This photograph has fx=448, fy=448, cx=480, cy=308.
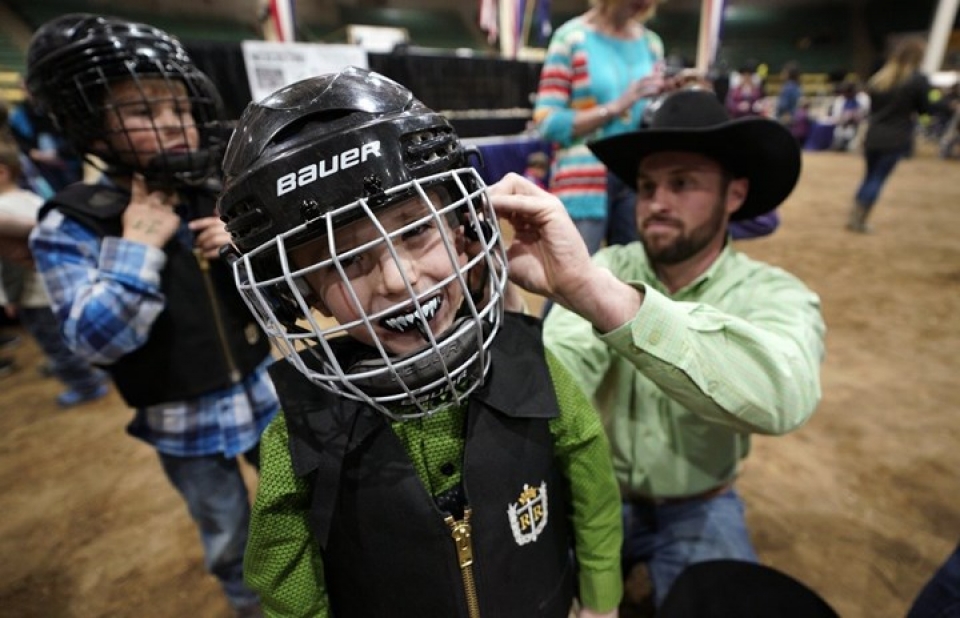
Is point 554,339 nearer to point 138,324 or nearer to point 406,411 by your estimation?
point 406,411

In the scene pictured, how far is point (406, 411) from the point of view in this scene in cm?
87

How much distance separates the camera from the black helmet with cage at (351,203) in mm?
667

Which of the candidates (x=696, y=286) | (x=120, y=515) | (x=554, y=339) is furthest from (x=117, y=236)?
A: (x=120, y=515)

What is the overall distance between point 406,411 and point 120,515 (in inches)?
96.4

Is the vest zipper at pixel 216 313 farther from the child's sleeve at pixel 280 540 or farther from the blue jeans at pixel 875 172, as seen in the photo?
the blue jeans at pixel 875 172

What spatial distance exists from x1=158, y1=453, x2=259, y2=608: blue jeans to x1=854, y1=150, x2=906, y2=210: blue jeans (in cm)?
763

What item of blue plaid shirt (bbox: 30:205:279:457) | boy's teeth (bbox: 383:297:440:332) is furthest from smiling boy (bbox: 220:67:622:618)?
blue plaid shirt (bbox: 30:205:279:457)

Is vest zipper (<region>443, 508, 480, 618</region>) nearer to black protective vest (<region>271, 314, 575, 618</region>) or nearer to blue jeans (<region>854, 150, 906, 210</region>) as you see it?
black protective vest (<region>271, 314, 575, 618</region>)

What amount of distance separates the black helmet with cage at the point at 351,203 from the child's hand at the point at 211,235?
58 centimetres

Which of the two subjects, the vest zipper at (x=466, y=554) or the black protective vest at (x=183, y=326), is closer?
the vest zipper at (x=466, y=554)

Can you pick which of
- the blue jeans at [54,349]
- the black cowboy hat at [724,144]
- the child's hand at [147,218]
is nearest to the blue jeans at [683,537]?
the black cowboy hat at [724,144]

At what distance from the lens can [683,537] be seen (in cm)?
150

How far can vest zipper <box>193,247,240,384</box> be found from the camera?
137 centimetres

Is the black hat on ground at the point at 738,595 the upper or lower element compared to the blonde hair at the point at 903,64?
lower
